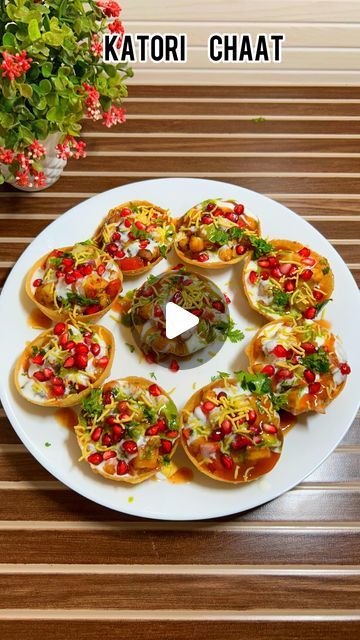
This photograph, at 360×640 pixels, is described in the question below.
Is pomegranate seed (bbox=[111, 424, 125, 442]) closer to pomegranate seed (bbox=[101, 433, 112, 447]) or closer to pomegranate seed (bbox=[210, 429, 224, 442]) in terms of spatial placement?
pomegranate seed (bbox=[101, 433, 112, 447])

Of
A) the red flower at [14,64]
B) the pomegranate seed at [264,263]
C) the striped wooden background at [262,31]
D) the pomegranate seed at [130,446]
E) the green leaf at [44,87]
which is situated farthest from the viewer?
the striped wooden background at [262,31]

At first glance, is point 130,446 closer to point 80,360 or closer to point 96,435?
point 96,435

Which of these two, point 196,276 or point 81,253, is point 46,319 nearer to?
point 81,253

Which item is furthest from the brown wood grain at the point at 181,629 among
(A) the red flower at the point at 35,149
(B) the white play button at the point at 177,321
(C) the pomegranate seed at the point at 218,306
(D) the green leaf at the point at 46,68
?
(D) the green leaf at the point at 46,68

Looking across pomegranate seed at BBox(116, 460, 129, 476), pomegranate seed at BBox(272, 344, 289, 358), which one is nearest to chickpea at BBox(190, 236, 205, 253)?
pomegranate seed at BBox(272, 344, 289, 358)

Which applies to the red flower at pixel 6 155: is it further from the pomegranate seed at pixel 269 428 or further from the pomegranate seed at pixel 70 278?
the pomegranate seed at pixel 269 428
